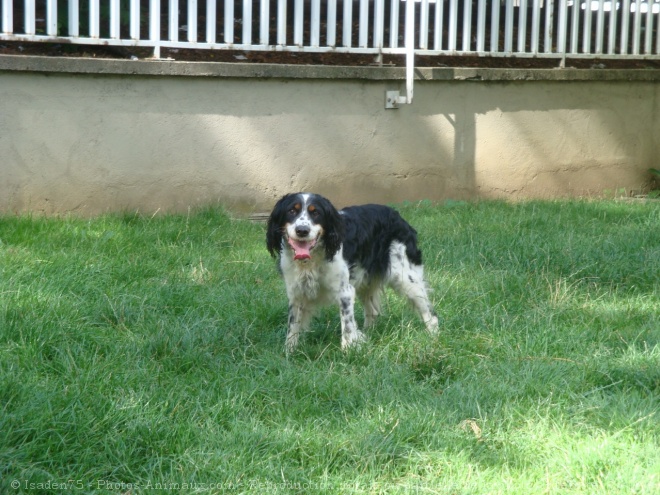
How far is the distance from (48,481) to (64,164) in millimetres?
5278

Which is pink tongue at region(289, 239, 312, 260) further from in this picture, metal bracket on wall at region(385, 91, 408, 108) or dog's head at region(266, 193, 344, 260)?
metal bracket on wall at region(385, 91, 408, 108)

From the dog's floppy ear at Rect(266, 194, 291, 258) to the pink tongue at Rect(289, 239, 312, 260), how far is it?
20cm

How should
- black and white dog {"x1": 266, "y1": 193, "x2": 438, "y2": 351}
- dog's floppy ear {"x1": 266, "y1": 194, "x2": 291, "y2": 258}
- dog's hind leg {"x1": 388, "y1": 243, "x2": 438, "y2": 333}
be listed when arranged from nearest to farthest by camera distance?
black and white dog {"x1": 266, "y1": 193, "x2": 438, "y2": 351} → dog's floppy ear {"x1": 266, "y1": 194, "x2": 291, "y2": 258} → dog's hind leg {"x1": 388, "y1": 243, "x2": 438, "y2": 333}

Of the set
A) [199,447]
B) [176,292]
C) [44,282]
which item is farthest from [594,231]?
[199,447]

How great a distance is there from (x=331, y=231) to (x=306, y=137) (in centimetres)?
411

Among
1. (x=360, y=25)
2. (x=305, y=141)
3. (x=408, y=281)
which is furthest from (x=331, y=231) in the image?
(x=360, y=25)

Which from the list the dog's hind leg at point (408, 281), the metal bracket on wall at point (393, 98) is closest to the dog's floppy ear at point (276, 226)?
the dog's hind leg at point (408, 281)

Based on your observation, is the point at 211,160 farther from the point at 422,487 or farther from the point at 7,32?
the point at 422,487

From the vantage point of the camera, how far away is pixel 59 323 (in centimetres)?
471

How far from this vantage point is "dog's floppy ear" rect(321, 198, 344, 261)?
192 inches

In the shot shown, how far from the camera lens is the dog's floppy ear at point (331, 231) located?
4.88m

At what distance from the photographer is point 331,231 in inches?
192

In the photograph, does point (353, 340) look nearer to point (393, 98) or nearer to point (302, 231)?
point (302, 231)

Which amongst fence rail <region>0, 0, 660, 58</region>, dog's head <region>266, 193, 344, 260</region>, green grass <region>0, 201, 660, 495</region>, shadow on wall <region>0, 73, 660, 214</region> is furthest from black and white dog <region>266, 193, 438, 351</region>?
fence rail <region>0, 0, 660, 58</region>
